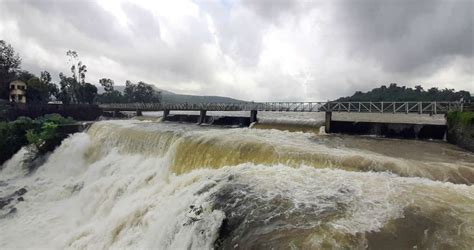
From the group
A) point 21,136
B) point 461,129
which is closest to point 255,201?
point 461,129

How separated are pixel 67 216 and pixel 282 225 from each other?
39.1ft

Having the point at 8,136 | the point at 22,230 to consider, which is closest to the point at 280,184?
the point at 22,230

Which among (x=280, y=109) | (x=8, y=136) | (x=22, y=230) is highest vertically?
(x=280, y=109)

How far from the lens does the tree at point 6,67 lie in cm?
5308

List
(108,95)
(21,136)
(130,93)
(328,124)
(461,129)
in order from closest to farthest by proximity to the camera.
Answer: (461,129) < (328,124) < (21,136) < (108,95) < (130,93)

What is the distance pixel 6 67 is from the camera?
194 ft

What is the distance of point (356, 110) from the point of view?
24.1 metres

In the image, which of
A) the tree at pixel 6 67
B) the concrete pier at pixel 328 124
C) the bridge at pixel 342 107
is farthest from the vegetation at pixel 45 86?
the concrete pier at pixel 328 124

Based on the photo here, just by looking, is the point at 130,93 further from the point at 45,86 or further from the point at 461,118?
the point at 461,118

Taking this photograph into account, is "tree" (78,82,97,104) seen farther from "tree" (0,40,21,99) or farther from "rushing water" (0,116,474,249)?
"rushing water" (0,116,474,249)

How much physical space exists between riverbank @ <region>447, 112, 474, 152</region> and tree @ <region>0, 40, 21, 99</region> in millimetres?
61127

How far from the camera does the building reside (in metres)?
53.6

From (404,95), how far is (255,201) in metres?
70.9

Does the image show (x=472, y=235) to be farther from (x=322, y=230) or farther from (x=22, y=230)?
(x=22, y=230)
